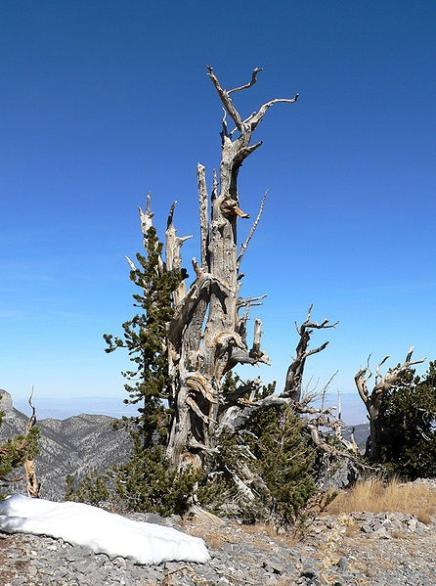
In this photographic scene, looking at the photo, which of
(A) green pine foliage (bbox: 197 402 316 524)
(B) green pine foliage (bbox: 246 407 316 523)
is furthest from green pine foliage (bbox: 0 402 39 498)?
(B) green pine foliage (bbox: 246 407 316 523)

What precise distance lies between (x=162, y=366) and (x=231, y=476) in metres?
3.05

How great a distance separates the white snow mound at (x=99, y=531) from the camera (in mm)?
6656

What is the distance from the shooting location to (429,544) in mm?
10219

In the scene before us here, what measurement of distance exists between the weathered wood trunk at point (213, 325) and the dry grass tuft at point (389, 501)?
4.08 meters

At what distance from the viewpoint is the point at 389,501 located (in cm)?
1317

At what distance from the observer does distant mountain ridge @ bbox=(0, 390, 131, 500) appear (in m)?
42.0

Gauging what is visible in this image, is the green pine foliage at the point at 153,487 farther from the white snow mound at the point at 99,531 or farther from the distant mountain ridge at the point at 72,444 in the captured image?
the distant mountain ridge at the point at 72,444

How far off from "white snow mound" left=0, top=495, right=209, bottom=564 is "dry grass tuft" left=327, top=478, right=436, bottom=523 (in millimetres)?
6626

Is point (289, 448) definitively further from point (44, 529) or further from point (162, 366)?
point (44, 529)

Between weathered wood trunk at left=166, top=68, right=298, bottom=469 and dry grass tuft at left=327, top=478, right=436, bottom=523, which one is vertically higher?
weathered wood trunk at left=166, top=68, right=298, bottom=469

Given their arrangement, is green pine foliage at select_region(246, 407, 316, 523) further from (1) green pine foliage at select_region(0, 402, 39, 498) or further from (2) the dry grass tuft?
(1) green pine foliage at select_region(0, 402, 39, 498)

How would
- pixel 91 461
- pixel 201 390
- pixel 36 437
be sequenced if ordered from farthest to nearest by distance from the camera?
pixel 91 461 < pixel 201 390 < pixel 36 437

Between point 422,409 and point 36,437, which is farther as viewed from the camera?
point 422,409

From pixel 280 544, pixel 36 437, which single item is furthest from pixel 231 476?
pixel 36 437
